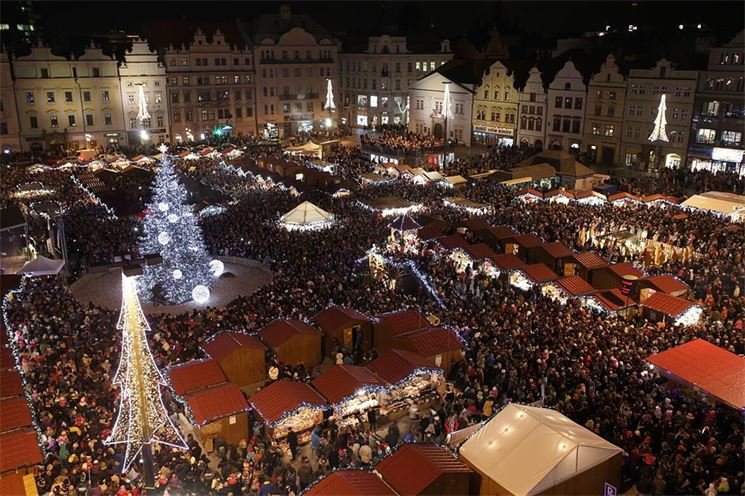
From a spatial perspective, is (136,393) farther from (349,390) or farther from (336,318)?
(336,318)

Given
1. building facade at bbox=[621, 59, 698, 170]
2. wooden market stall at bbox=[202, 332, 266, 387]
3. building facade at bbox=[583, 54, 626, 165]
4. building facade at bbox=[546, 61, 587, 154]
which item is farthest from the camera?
building facade at bbox=[546, 61, 587, 154]

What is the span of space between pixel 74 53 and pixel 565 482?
54591 millimetres

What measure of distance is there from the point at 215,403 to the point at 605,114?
40750 mm

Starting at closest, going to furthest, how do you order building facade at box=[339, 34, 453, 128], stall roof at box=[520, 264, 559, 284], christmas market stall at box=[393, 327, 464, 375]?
christmas market stall at box=[393, 327, 464, 375] → stall roof at box=[520, 264, 559, 284] → building facade at box=[339, 34, 453, 128]

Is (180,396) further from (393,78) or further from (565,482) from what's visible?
(393,78)

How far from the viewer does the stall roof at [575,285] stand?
844 inches

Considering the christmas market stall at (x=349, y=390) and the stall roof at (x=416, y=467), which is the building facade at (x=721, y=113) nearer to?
the christmas market stall at (x=349, y=390)

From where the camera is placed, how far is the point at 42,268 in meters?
23.1

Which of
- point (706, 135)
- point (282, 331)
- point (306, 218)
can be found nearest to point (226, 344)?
point (282, 331)

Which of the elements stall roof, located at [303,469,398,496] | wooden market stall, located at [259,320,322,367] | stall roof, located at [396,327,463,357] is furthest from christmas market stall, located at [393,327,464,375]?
stall roof, located at [303,469,398,496]

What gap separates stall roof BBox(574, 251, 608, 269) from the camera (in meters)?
23.3

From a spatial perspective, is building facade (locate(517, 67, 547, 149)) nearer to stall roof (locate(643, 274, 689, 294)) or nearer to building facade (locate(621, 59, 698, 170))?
building facade (locate(621, 59, 698, 170))

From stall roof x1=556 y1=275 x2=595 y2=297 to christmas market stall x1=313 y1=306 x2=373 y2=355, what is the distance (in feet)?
24.0

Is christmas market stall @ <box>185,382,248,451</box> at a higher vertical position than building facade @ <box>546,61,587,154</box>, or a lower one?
lower
